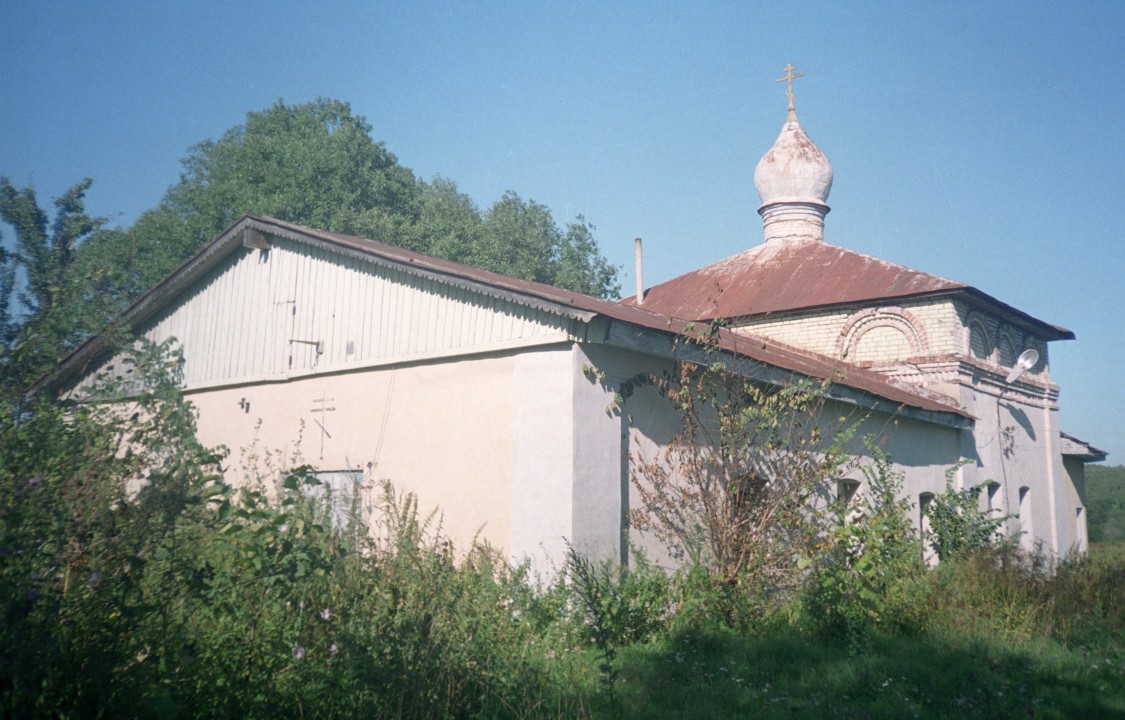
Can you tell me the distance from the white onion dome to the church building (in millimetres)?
3357

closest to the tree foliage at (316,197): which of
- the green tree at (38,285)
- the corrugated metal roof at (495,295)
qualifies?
the corrugated metal roof at (495,295)

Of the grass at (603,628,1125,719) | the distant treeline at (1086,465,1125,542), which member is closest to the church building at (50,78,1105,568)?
the grass at (603,628,1125,719)

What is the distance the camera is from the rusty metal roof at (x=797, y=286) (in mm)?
17562

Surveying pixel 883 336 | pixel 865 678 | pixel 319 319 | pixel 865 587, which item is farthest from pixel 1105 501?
pixel 865 678

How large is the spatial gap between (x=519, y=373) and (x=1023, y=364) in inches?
494

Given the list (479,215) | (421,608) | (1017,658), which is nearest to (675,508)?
(1017,658)

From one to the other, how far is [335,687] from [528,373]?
4839mm

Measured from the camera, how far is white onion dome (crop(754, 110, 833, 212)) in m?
22.7

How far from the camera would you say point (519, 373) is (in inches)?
364

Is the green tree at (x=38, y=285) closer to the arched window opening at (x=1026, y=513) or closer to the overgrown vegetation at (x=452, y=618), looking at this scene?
the overgrown vegetation at (x=452, y=618)

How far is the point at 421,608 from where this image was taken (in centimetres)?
539

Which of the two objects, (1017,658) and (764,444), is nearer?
(1017,658)

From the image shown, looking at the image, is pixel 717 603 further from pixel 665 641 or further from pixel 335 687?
pixel 335 687

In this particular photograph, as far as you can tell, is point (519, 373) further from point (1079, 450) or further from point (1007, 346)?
point (1079, 450)
